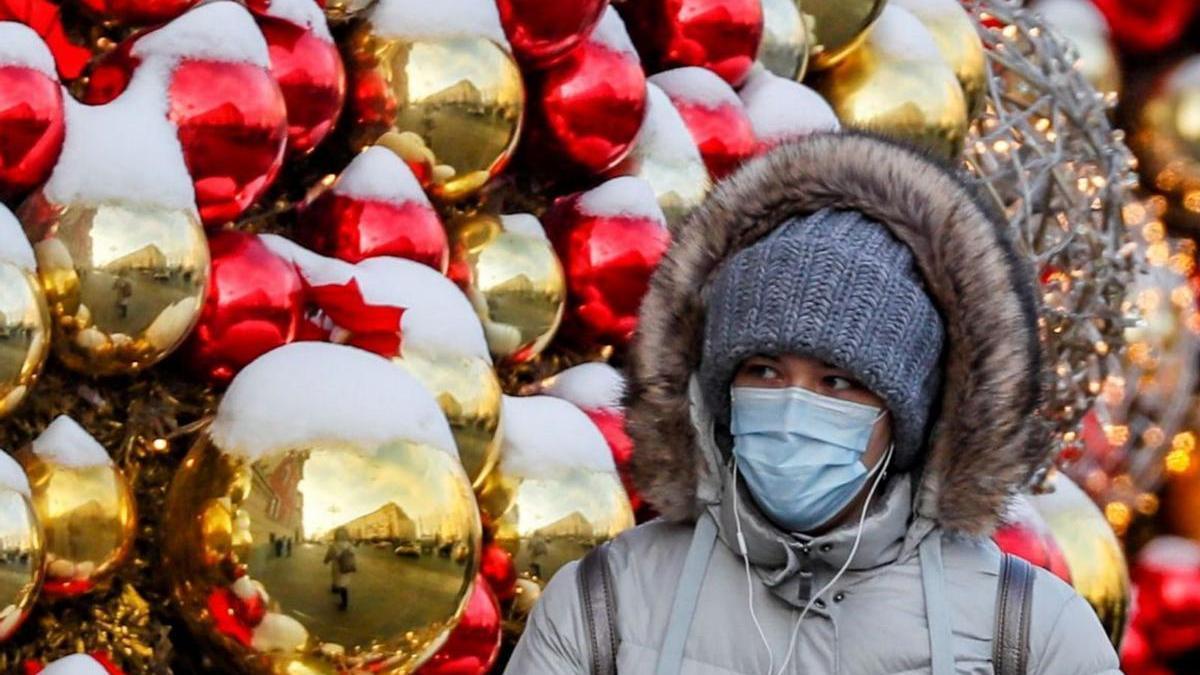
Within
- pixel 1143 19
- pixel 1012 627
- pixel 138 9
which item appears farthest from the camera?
pixel 1143 19

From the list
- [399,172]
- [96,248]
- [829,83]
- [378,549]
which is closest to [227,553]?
[378,549]

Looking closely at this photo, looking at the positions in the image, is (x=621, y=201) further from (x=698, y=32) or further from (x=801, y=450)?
(x=801, y=450)

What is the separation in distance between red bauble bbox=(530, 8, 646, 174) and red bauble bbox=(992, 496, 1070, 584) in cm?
79

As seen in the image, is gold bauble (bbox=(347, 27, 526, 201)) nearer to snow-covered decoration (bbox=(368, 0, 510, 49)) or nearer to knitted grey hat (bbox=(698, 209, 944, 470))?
snow-covered decoration (bbox=(368, 0, 510, 49))

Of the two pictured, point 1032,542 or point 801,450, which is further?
point 1032,542

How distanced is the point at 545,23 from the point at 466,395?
0.42 m

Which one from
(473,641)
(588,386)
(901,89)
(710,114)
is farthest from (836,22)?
(473,641)

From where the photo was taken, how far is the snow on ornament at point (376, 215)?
2.04 meters

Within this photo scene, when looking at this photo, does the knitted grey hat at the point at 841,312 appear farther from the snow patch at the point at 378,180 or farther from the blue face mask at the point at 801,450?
the snow patch at the point at 378,180

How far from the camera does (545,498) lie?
2125 millimetres

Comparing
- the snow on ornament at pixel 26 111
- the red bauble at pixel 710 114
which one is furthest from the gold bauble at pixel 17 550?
the red bauble at pixel 710 114

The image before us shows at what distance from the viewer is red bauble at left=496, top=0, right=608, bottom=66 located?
217 centimetres

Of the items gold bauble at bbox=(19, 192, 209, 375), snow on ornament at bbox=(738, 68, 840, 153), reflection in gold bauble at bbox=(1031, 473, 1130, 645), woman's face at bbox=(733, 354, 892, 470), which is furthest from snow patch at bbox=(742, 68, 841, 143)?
woman's face at bbox=(733, 354, 892, 470)

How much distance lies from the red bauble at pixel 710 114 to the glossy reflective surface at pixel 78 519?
3.10ft
